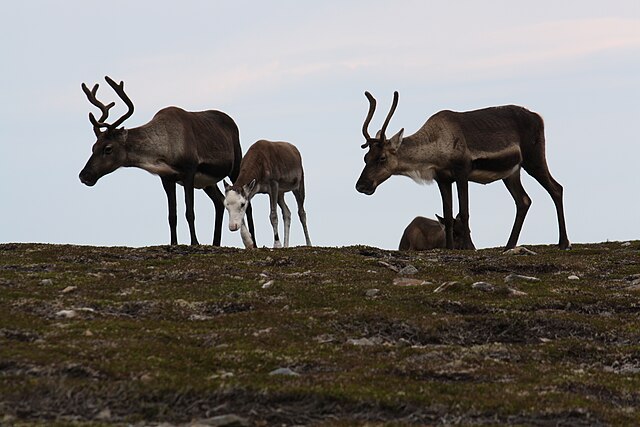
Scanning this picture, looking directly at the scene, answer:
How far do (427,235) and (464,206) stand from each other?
3.66m

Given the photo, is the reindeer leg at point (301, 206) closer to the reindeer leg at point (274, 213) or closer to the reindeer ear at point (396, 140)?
the reindeer leg at point (274, 213)

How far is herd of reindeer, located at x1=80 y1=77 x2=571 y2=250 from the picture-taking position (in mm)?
27484

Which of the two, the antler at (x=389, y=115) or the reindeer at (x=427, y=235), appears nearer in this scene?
the antler at (x=389, y=115)

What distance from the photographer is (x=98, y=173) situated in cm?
2745

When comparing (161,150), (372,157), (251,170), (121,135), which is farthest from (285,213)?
(121,135)

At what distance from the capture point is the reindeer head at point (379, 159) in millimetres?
28250

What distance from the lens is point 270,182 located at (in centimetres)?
2978

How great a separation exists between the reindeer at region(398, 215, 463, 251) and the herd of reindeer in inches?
15.6

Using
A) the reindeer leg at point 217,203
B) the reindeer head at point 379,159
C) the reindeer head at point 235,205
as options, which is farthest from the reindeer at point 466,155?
the reindeer leg at point 217,203

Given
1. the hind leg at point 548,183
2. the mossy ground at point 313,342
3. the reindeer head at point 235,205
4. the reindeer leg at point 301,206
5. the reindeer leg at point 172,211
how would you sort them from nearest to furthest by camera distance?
the mossy ground at point 313,342 < the reindeer head at point 235,205 < the reindeer leg at point 172,211 < the hind leg at point 548,183 < the reindeer leg at point 301,206

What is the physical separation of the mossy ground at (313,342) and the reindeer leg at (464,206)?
17.9 ft

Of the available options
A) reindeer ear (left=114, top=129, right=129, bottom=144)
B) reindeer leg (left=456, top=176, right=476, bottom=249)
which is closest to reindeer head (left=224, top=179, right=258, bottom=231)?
reindeer ear (left=114, top=129, right=129, bottom=144)

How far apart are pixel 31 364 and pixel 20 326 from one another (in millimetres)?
2101

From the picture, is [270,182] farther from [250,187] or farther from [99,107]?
[99,107]
